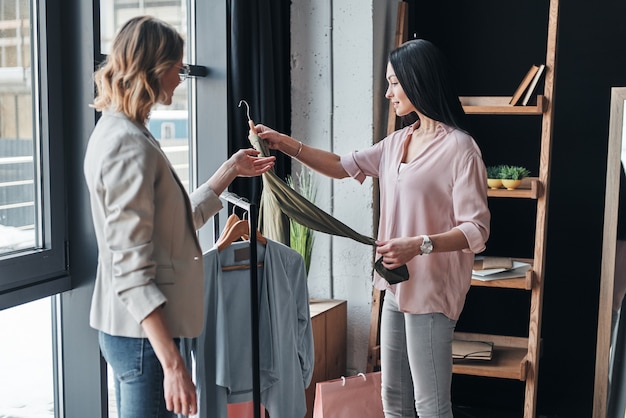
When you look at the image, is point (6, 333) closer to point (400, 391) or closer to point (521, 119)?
point (400, 391)

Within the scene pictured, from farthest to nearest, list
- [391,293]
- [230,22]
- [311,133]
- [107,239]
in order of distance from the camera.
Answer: [311,133], [230,22], [391,293], [107,239]

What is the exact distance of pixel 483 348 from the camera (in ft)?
11.6

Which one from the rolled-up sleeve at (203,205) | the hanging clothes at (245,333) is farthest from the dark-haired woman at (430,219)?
the rolled-up sleeve at (203,205)

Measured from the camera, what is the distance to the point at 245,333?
2.50 meters

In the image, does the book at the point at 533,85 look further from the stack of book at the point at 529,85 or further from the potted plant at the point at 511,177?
the potted plant at the point at 511,177

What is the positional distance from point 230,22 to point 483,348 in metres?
1.78

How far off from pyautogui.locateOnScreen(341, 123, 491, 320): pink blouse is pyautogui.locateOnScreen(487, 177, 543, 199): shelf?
840 millimetres

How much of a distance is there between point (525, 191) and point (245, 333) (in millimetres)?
1475

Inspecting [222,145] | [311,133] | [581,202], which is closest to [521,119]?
[581,202]

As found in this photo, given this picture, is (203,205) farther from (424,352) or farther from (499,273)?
(499,273)

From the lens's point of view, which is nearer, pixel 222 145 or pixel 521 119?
pixel 222 145

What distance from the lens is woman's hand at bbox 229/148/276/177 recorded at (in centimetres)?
233

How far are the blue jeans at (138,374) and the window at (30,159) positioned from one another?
2.06 ft

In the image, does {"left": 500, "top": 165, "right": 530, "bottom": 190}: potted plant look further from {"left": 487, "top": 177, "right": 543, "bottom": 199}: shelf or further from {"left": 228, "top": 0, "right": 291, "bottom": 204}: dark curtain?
{"left": 228, "top": 0, "right": 291, "bottom": 204}: dark curtain
